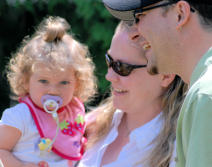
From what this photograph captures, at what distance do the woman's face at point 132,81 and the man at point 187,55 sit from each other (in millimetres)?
688

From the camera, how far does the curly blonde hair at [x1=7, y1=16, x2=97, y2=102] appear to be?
9.01ft

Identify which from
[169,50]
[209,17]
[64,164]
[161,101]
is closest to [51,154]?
[64,164]

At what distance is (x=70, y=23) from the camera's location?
16.4ft

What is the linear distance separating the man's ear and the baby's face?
1400 millimetres

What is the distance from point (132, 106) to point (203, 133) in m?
1.39

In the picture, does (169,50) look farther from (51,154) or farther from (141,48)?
(51,154)

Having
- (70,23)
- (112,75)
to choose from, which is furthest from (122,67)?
(70,23)

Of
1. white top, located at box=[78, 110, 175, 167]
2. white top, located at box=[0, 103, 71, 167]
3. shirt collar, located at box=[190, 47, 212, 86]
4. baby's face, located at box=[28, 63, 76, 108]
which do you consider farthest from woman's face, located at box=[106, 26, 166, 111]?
shirt collar, located at box=[190, 47, 212, 86]

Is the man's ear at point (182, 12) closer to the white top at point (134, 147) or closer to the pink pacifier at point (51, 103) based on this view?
the white top at point (134, 147)

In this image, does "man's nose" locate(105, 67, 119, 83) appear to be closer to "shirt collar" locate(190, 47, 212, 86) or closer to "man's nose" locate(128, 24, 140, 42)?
"man's nose" locate(128, 24, 140, 42)

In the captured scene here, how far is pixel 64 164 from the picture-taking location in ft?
8.75

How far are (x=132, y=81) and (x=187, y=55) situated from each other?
1.04 m

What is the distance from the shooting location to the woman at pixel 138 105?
238cm

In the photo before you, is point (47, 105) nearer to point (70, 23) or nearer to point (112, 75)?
point (112, 75)
